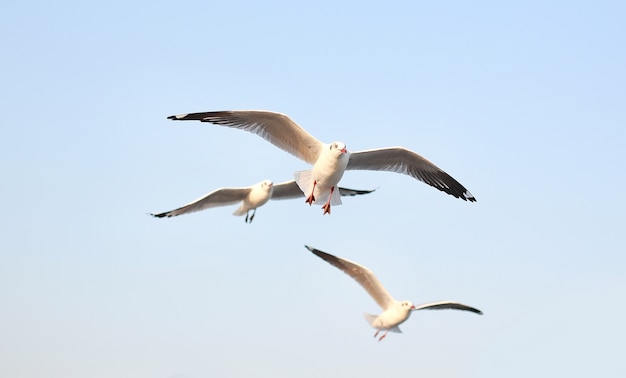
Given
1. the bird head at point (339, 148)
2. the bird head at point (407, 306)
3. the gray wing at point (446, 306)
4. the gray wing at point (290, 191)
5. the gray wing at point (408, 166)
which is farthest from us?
the gray wing at point (290, 191)

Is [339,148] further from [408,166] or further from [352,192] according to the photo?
[352,192]

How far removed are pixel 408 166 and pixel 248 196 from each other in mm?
5091

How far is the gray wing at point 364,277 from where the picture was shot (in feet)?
58.5

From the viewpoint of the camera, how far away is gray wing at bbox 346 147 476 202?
1603 cm

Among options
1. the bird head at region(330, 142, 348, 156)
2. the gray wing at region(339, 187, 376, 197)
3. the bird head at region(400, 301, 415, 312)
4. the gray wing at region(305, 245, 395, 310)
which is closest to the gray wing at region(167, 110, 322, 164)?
the bird head at region(330, 142, 348, 156)

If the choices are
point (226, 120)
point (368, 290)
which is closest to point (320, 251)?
point (368, 290)

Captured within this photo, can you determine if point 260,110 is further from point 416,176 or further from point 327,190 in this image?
point 416,176

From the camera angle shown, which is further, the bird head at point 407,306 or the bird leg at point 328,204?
the bird head at point 407,306

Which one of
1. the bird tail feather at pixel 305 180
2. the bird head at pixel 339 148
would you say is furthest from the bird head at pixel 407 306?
the bird head at pixel 339 148

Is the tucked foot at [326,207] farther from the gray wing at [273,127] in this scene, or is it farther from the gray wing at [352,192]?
the gray wing at [352,192]

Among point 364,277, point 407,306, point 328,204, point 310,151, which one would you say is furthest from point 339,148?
point 407,306

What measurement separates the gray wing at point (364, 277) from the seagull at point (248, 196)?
272cm

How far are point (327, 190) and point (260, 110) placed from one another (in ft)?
5.47

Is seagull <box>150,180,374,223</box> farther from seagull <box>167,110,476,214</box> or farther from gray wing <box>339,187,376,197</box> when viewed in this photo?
seagull <box>167,110,476,214</box>
